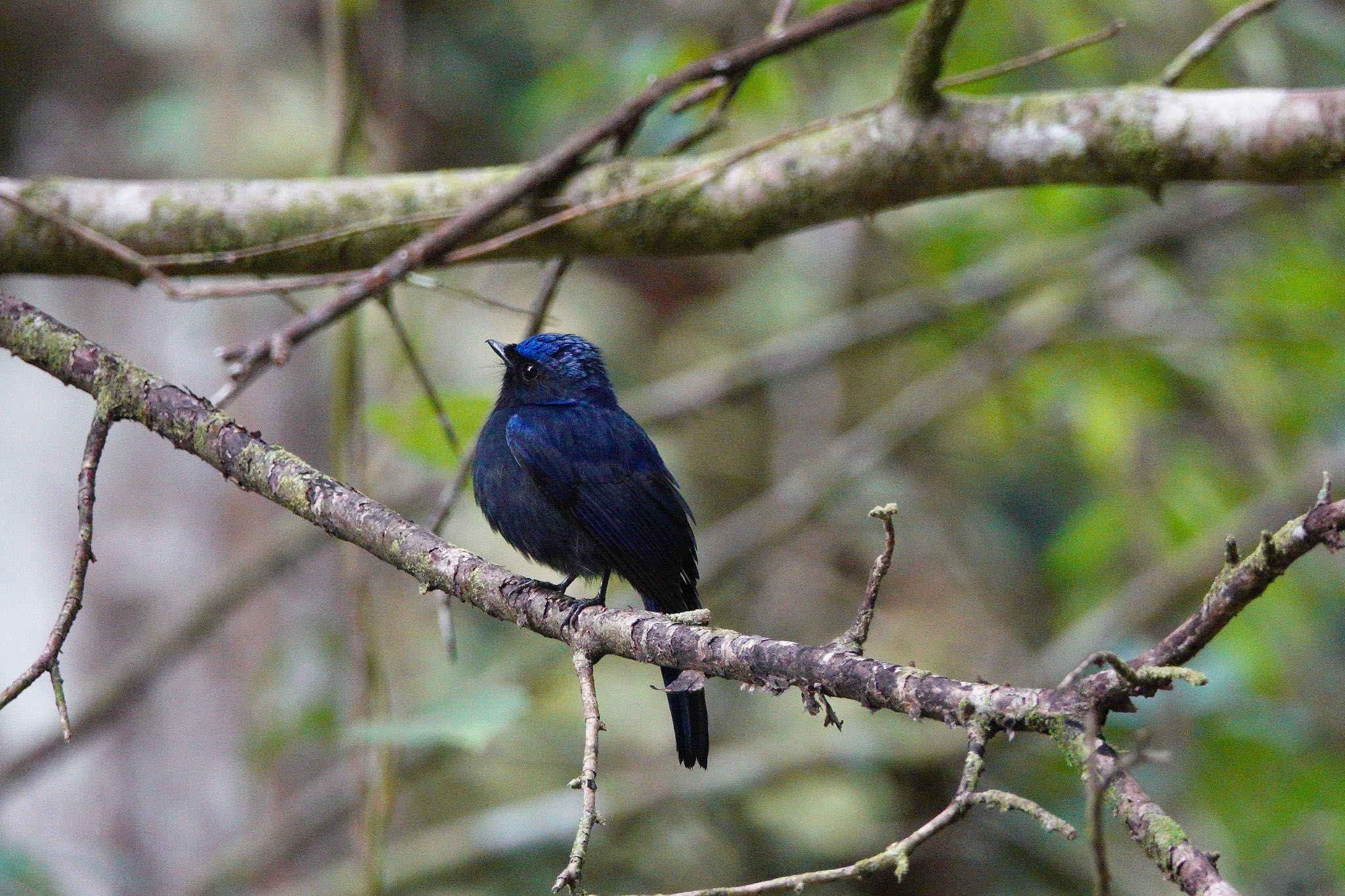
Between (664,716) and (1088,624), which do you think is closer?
(1088,624)

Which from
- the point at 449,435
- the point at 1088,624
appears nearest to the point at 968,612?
the point at 1088,624

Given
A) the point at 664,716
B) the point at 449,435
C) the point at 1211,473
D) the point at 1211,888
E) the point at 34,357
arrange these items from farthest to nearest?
the point at 664,716 → the point at 1211,473 → the point at 449,435 → the point at 34,357 → the point at 1211,888

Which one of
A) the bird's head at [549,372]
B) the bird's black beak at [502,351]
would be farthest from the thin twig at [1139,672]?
the bird's black beak at [502,351]

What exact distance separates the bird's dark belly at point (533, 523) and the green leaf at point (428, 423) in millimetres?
186

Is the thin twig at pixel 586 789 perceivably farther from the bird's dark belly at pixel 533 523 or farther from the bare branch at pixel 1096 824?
the bird's dark belly at pixel 533 523

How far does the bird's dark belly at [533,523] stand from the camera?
11.3ft

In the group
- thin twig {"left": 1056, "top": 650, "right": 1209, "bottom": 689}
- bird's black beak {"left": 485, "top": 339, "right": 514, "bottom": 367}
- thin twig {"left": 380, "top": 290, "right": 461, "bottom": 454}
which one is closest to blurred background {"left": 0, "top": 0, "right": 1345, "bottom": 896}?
bird's black beak {"left": 485, "top": 339, "right": 514, "bottom": 367}

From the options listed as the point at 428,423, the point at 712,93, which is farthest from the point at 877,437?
the point at 428,423

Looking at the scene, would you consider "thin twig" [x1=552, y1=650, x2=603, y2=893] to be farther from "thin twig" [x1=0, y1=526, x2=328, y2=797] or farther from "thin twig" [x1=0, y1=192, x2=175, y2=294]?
"thin twig" [x1=0, y1=526, x2=328, y2=797]

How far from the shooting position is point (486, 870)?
474cm

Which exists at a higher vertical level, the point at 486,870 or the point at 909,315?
the point at 909,315

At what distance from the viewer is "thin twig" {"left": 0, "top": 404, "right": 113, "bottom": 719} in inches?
74.8

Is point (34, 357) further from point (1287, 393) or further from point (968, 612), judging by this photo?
point (1287, 393)

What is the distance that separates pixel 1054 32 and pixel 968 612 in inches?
105
